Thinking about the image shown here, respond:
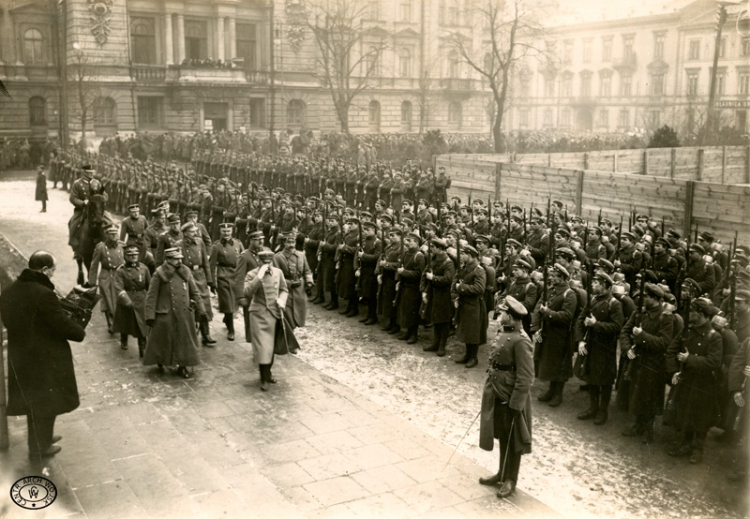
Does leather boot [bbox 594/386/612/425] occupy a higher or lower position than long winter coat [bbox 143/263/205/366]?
lower

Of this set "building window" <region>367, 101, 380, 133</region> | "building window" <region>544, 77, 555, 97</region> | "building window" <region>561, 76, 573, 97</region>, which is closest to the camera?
"building window" <region>367, 101, 380, 133</region>

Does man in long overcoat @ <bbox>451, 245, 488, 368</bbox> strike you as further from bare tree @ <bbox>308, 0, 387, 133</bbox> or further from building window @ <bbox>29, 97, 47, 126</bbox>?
building window @ <bbox>29, 97, 47, 126</bbox>

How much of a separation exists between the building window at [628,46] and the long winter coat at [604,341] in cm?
5082

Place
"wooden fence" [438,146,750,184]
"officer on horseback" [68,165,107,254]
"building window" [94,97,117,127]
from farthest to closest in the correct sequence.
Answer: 1. "building window" [94,97,117,127]
2. "wooden fence" [438,146,750,184]
3. "officer on horseback" [68,165,107,254]

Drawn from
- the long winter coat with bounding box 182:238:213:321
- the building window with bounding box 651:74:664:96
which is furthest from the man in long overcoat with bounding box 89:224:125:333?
the building window with bounding box 651:74:664:96

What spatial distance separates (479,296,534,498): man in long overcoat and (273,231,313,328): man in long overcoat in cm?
391

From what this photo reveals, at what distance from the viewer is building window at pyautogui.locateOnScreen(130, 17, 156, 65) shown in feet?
148

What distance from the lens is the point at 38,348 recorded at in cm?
675

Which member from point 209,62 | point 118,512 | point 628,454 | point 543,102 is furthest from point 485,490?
point 543,102

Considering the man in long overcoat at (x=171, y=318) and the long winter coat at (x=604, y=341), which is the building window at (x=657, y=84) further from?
the man in long overcoat at (x=171, y=318)

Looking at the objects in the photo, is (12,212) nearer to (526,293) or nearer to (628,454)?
(526,293)

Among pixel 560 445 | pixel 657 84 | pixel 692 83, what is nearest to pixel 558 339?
pixel 560 445

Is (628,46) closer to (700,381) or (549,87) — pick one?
(549,87)

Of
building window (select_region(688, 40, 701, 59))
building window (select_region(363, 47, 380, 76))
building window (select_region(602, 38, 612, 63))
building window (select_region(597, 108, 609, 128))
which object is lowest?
building window (select_region(597, 108, 609, 128))
